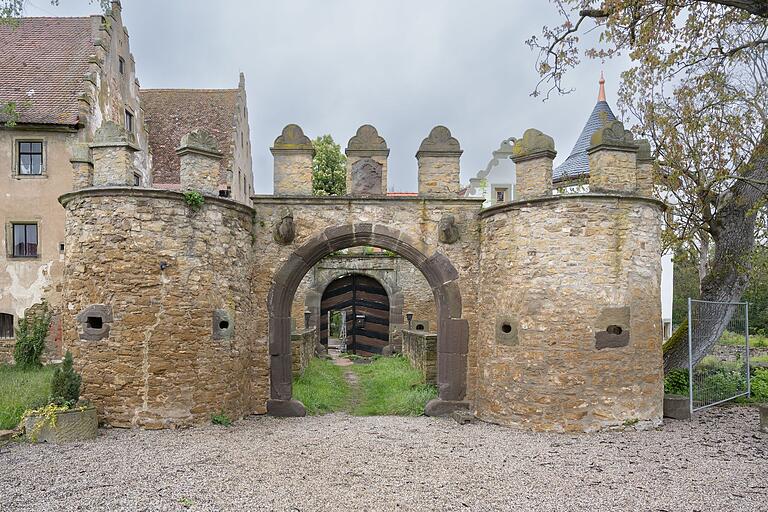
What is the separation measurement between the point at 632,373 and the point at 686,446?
1084 mm

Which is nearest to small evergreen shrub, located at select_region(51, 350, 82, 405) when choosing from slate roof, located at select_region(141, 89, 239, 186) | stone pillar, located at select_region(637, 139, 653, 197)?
stone pillar, located at select_region(637, 139, 653, 197)

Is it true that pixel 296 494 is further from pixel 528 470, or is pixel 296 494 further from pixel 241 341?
pixel 241 341

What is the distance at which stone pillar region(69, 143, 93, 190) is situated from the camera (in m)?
7.50

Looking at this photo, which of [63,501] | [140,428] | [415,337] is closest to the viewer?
[63,501]

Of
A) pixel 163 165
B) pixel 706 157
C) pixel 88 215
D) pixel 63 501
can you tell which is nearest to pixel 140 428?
pixel 63 501

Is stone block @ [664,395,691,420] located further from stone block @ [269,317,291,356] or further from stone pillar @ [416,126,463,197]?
stone block @ [269,317,291,356]

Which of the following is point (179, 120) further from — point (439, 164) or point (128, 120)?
point (439, 164)

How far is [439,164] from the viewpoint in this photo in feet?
28.0

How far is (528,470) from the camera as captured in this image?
5.86 metres

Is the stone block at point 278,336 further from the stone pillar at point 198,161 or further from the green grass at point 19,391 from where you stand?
the green grass at point 19,391

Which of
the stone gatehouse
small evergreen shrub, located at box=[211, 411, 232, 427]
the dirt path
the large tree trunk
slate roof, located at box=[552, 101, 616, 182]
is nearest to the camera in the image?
the stone gatehouse

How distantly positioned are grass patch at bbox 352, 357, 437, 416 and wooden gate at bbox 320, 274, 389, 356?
7.98 feet

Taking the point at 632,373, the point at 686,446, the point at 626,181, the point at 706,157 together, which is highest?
the point at 706,157

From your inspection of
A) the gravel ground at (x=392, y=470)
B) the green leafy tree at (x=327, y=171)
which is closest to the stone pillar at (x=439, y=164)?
the gravel ground at (x=392, y=470)
